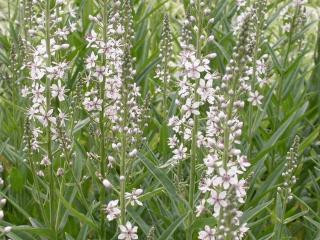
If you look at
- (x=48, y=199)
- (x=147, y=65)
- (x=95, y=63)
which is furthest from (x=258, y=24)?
(x=48, y=199)

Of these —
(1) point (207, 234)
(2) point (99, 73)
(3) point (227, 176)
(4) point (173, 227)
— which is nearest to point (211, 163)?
(3) point (227, 176)

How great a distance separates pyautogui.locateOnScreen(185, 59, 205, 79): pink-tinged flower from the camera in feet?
13.8

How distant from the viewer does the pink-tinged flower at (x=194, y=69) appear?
4.22 metres

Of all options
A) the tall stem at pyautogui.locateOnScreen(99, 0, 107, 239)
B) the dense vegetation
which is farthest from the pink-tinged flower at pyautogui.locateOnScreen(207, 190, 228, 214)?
the tall stem at pyautogui.locateOnScreen(99, 0, 107, 239)

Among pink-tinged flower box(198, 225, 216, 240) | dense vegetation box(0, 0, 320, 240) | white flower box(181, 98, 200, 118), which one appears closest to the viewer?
dense vegetation box(0, 0, 320, 240)

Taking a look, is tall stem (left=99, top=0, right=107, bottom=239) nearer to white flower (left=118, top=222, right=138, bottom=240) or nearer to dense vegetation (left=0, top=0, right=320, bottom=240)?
dense vegetation (left=0, top=0, right=320, bottom=240)

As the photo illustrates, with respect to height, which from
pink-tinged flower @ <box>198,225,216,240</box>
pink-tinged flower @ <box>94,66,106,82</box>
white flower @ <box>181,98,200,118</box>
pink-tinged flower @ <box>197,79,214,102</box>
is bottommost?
pink-tinged flower @ <box>198,225,216,240</box>

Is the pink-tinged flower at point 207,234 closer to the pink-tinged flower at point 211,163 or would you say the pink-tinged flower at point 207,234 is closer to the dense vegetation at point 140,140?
the dense vegetation at point 140,140

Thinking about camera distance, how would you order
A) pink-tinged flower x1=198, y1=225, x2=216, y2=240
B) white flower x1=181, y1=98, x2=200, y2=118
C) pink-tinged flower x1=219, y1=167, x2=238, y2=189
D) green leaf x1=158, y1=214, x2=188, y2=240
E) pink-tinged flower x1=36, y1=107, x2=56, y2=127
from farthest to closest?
1. pink-tinged flower x1=36, y1=107, x2=56, y2=127
2. white flower x1=181, y1=98, x2=200, y2=118
3. green leaf x1=158, y1=214, x2=188, y2=240
4. pink-tinged flower x1=198, y1=225, x2=216, y2=240
5. pink-tinged flower x1=219, y1=167, x2=238, y2=189

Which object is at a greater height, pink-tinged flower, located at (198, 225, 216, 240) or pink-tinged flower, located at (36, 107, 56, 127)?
pink-tinged flower, located at (36, 107, 56, 127)

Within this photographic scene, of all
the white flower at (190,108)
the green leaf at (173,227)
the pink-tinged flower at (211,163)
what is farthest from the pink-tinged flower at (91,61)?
the pink-tinged flower at (211,163)

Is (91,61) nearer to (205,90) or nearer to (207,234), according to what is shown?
(205,90)

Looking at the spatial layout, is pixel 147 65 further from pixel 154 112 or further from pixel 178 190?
pixel 178 190

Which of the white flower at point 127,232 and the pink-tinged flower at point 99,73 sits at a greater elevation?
the pink-tinged flower at point 99,73
